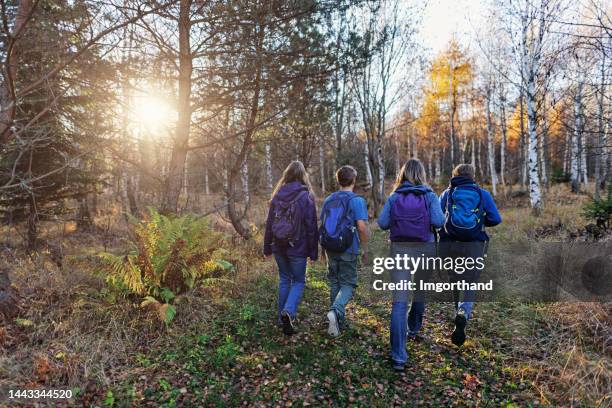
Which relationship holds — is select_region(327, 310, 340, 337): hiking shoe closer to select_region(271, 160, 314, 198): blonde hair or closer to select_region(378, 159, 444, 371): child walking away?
A: select_region(378, 159, 444, 371): child walking away

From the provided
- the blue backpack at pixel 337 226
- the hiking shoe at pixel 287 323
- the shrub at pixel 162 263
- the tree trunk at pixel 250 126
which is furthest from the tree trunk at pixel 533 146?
the shrub at pixel 162 263

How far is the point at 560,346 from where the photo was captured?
12.6 ft

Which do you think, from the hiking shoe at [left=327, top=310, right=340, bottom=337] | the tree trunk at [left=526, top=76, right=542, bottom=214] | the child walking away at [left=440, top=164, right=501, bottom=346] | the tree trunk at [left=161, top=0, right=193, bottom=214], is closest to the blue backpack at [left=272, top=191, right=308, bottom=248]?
the hiking shoe at [left=327, top=310, right=340, bottom=337]

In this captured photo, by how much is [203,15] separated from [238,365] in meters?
5.45

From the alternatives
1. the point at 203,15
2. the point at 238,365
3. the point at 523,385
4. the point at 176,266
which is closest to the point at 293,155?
the point at 203,15

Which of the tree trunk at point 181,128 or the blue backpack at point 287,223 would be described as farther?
the tree trunk at point 181,128

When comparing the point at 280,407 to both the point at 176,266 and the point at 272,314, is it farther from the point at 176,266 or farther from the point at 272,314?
the point at 176,266

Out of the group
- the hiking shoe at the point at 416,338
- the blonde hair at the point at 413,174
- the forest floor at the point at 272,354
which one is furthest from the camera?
the hiking shoe at the point at 416,338

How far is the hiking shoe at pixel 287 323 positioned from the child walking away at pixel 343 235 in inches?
18.4

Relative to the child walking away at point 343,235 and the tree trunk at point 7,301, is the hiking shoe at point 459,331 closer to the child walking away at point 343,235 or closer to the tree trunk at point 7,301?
the child walking away at point 343,235

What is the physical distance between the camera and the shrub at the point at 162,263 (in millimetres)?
4441

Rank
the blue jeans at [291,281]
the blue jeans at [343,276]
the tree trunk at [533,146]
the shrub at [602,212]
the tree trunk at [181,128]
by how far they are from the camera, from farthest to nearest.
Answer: the tree trunk at [533,146] → the shrub at [602,212] → the tree trunk at [181,128] → the blue jeans at [291,281] → the blue jeans at [343,276]

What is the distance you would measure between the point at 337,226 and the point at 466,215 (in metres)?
1.68

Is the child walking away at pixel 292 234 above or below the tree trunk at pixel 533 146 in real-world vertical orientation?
below
